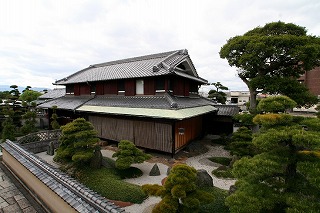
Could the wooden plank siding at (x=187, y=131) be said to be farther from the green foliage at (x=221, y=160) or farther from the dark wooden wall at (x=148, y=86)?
the dark wooden wall at (x=148, y=86)

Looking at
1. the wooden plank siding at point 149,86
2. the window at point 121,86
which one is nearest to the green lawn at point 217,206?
the wooden plank siding at point 149,86

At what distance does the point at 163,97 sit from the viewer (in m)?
13.9

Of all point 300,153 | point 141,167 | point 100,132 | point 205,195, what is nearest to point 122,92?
point 100,132

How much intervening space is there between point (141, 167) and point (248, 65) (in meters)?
11.4

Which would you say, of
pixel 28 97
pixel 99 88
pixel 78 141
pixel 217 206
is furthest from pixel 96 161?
pixel 28 97

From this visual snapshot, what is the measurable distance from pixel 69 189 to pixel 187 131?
35.6ft

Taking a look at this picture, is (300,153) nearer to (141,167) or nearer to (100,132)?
(141,167)

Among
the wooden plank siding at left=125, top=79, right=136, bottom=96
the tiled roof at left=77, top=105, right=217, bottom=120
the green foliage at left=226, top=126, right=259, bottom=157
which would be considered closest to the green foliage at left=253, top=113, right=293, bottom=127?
the tiled roof at left=77, top=105, right=217, bottom=120

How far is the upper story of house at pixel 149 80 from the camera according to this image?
14.2m

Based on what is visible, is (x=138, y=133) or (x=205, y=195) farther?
(x=138, y=133)

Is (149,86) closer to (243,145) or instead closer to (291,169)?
(243,145)

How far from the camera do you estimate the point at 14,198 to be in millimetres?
6852

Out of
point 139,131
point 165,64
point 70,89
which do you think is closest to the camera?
point 139,131

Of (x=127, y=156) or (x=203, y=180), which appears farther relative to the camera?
(x=127, y=156)
